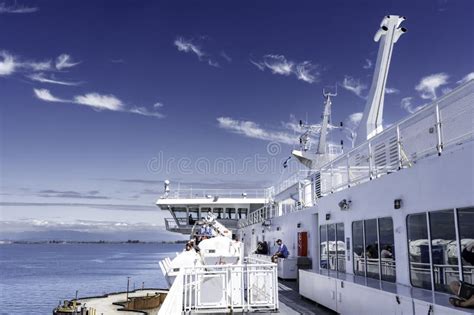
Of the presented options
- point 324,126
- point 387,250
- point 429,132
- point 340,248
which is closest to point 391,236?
point 387,250

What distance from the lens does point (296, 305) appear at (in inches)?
389

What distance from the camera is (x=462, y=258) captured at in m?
5.79

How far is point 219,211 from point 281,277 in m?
19.5

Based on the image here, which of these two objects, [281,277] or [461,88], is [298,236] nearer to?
[281,277]

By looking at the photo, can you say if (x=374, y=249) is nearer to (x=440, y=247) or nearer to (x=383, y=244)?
(x=383, y=244)

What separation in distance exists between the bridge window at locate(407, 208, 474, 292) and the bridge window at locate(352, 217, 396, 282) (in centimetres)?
74

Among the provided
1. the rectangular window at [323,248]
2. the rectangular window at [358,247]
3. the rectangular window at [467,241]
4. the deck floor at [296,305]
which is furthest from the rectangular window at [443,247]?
the rectangular window at [323,248]

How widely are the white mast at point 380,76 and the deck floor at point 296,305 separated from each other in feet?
23.5

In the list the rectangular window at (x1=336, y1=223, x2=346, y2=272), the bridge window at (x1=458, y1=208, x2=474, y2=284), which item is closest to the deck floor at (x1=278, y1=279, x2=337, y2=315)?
the rectangular window at (x1=336, y1=223, x2=346, y2=272)

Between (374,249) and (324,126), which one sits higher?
(324,126)

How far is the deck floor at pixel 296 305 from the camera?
9047 millimetres

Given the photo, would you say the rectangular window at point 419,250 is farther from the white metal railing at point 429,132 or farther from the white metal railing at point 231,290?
the white metal railing at point 231,290

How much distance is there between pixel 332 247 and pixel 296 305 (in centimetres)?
186

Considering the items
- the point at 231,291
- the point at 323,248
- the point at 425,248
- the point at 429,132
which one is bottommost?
the point at 231,291
